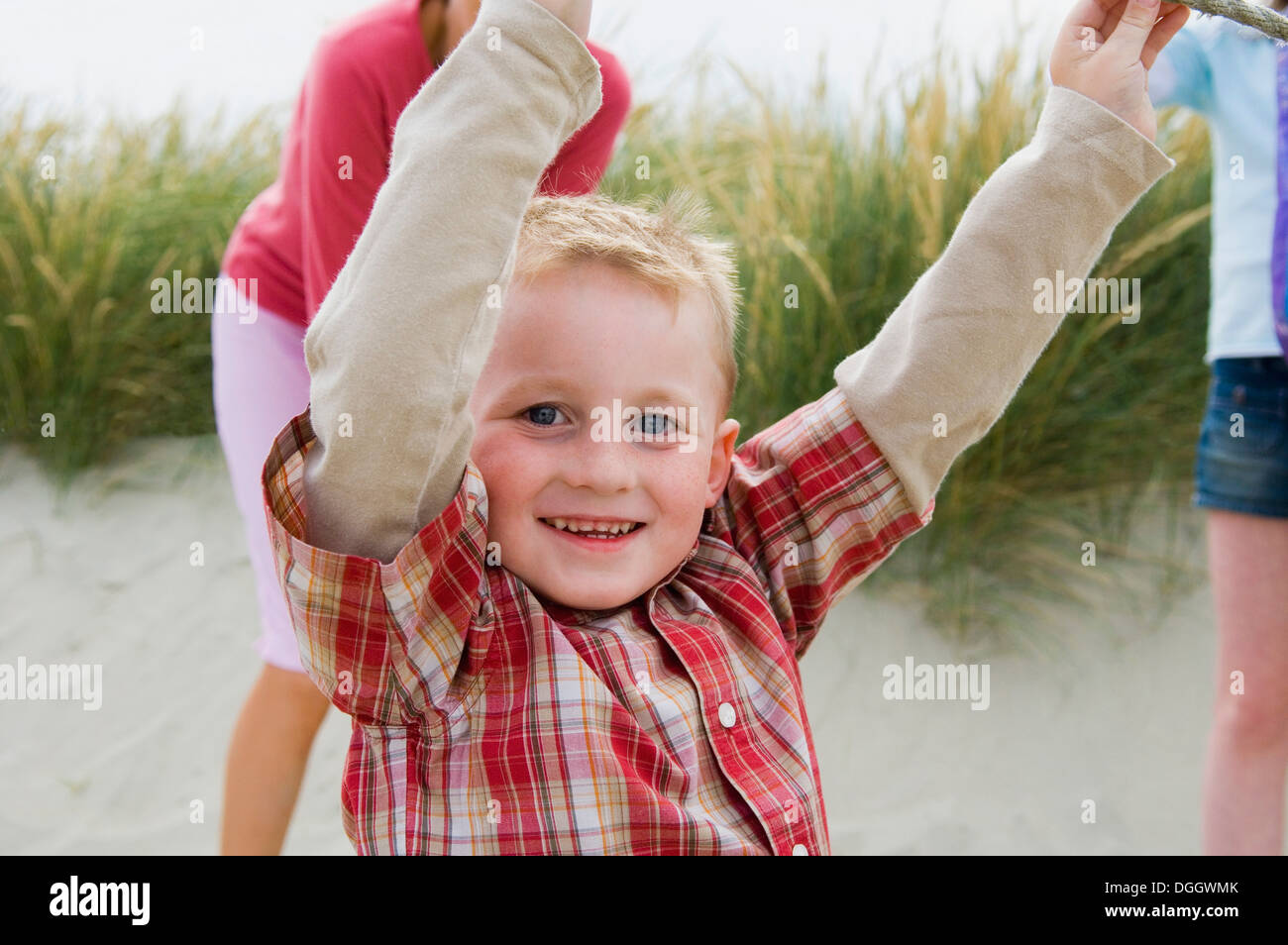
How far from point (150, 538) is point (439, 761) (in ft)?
9.26

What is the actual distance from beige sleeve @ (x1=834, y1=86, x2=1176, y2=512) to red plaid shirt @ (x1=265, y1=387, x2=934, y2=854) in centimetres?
25

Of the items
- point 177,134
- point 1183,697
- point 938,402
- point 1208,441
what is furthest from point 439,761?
point 177,134

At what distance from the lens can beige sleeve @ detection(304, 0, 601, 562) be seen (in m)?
0.89

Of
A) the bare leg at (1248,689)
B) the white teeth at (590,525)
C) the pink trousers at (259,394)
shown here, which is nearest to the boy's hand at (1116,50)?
the white teeth at (590,525)

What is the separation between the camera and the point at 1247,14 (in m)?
0.96

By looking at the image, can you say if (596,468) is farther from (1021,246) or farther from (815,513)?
(1021,246)

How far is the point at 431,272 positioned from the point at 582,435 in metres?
0.21

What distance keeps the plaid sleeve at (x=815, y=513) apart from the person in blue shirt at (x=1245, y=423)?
0.78 m

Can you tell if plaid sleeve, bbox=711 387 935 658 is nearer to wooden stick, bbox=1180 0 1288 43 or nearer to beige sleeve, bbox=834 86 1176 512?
beige sleeve, bbox=834 86 1176 512

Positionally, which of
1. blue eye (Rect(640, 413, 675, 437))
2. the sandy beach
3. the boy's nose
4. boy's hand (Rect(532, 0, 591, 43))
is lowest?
the sandy beach

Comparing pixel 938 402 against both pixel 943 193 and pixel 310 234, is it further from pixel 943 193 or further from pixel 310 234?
pixel 943 193

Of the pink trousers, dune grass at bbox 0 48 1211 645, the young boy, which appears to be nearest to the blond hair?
the young boy

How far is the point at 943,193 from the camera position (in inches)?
124

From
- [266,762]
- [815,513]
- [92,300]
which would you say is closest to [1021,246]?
[815,513]
